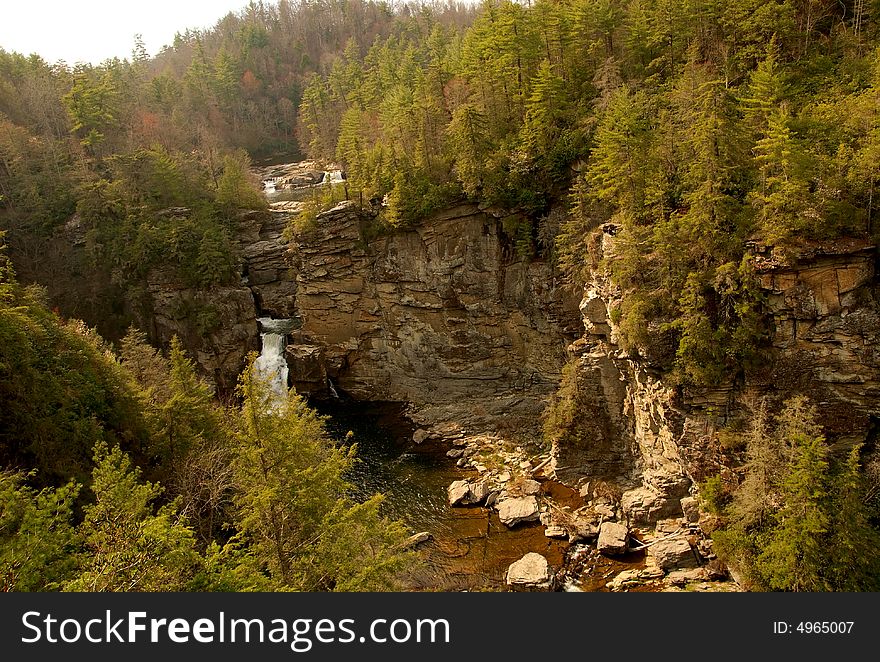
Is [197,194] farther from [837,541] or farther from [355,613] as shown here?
[837,541]

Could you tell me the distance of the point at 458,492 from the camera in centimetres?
2802

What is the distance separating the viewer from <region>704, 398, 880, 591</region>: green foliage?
16.2 meters

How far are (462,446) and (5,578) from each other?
83.8 feet

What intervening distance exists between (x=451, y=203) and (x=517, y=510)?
20129 millimetres

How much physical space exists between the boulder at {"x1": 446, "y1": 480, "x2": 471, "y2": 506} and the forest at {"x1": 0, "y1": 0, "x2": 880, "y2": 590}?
6.35 meters

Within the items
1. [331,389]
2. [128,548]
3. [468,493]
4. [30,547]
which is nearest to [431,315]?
[331,389]

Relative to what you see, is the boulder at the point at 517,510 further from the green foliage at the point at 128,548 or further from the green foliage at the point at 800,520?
the green foliage at the point at 128,548

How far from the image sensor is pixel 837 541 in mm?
16094

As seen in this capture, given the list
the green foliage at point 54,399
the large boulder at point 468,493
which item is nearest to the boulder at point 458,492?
the large boulder at point 468,493

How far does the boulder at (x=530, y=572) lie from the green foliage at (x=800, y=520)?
6.96 m

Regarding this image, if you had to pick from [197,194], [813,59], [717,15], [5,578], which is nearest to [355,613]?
[5,578]

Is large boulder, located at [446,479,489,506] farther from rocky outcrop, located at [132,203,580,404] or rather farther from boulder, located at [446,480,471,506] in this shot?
rocky outcrop, located at [132,203,580,404]

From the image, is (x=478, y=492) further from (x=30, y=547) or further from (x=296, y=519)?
(x=30, y=547)

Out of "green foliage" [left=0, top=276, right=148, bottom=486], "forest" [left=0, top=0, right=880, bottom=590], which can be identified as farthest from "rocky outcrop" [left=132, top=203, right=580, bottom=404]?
"green foliage" [left=0, top=276, right=148, bottom=486]
